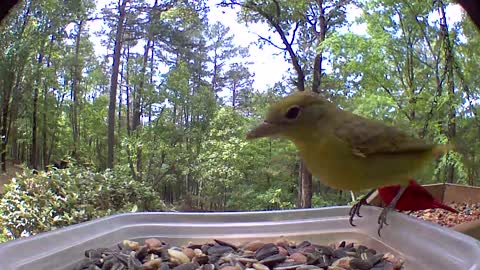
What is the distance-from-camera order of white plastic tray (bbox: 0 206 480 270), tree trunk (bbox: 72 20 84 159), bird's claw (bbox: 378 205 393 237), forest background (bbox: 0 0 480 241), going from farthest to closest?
tree trunk (bbox: 72 20 84 159), forest background (bbox: 0 0 480 241), bird's claw (bbox: 378 205 393 237), white plastic tray (bbox: 0 206 480 270)

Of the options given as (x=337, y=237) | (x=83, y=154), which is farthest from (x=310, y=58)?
(x=337, y=237)

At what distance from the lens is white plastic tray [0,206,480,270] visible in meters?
0.76

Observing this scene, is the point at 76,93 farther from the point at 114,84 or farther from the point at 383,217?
the point at 383,217

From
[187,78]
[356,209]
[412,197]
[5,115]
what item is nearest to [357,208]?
[356,209]

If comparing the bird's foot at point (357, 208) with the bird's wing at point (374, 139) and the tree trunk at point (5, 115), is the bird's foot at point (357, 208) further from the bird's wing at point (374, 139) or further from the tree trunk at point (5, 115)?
the tree trunk at point (5, 115)

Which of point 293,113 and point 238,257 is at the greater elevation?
point 293,113

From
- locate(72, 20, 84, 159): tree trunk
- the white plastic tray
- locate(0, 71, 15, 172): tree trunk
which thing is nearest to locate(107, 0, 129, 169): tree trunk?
locate(72, 20, 84, 159): tree trunk

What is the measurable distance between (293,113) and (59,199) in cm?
246

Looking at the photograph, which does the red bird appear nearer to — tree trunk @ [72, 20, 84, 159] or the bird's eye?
the bird's eye

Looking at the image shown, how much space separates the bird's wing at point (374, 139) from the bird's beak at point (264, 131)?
0.36 feet

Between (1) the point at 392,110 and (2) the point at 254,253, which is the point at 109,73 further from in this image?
(2) the point at 254,253

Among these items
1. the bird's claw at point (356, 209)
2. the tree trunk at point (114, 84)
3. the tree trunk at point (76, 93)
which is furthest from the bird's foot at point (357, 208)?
the tree trunk at point (76, 93)

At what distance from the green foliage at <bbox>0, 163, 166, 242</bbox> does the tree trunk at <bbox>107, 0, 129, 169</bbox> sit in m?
0.39

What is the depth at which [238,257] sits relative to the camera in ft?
2.70
